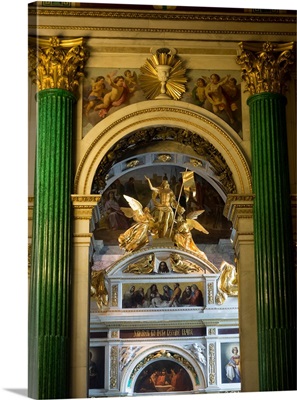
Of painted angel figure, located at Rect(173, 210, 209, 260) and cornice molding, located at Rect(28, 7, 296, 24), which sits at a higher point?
cornice molding, located at Rect(28, 7, 296, 24)

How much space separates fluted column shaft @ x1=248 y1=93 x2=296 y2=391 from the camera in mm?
12852

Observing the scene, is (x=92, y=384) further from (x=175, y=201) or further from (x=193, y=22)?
(x=193, y=22)

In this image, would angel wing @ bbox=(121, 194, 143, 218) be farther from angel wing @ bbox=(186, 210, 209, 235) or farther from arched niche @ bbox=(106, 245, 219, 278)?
arched niche @ bbox=(106, 245, 219, 278)

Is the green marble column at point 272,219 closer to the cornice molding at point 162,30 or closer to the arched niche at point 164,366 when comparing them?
the cornice molding at point 162,30

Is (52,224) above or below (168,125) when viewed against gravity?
below

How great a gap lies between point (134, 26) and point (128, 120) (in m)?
1.45

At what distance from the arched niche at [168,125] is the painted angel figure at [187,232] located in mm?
6631

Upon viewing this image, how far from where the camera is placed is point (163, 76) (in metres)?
14.3

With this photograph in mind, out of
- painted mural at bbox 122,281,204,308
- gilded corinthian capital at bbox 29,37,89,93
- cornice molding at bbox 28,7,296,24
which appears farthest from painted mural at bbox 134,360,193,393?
cornice molding at bbox 28,7,296,24

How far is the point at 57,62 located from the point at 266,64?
321cm

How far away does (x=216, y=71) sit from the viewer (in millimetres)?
14562

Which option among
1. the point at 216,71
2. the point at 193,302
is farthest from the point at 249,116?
the point at 193,302

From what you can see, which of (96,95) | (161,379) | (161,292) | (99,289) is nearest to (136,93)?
(96,95)

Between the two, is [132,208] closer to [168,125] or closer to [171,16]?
[168,125]
